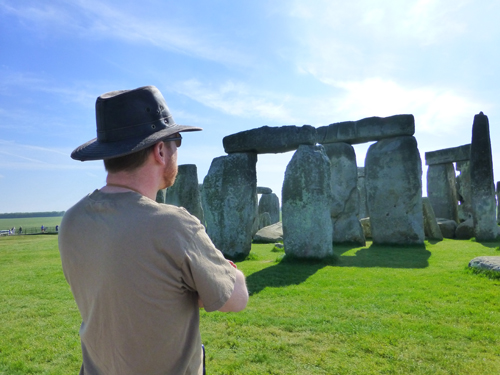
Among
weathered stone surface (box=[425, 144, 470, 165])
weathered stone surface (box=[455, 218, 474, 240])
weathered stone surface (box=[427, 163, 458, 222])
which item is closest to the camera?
weathered stone surface (box=[455, 218, 474, 240])

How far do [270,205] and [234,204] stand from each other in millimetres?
12280

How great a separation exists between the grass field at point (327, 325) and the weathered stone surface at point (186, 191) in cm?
467

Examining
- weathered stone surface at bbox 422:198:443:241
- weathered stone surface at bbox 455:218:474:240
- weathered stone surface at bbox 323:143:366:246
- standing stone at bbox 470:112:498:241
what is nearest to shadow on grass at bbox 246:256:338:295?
weathered stone surface at bbox 323:143:366:246

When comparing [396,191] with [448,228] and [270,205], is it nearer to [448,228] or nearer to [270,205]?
[448,228]

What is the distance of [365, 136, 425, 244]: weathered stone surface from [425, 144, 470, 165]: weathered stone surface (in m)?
5.87

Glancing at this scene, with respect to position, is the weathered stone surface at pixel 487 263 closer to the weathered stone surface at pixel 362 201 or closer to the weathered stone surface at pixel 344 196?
the weathered stone surface at pixel 344 196

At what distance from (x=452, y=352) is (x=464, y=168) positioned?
15.5 metres

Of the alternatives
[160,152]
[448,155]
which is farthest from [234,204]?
[448,155]

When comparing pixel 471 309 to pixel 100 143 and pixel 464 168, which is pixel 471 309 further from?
pixel 464 168

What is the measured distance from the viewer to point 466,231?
11258 millimetres

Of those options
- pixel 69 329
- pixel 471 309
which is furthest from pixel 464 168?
pixel 69 329

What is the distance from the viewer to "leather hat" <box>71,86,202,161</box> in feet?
3.85

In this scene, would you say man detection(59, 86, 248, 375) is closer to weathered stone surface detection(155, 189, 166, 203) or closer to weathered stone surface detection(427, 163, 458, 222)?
weathered stone surface detection(155, 189, 166, 203)

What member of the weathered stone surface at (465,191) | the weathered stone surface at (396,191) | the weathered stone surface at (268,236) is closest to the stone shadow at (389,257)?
the weathered stone surface at (396,191)
